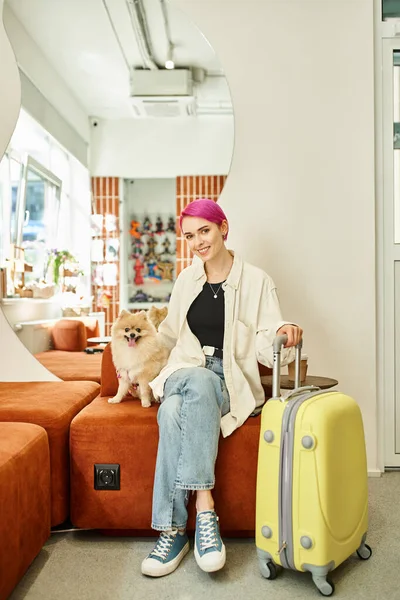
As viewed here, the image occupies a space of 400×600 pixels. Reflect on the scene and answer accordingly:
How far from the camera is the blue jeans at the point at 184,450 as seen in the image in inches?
73.7

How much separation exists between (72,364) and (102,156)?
1022mm

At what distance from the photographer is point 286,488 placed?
5.50 ft

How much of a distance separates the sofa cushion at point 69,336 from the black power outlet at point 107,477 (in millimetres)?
940

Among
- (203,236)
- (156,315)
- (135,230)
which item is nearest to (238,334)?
(203,236)

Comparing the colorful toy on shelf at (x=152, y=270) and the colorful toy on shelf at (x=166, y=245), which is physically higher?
the colorful toy on shelf at (x=166, y=245)

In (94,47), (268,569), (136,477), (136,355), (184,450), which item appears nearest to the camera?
(268,569)

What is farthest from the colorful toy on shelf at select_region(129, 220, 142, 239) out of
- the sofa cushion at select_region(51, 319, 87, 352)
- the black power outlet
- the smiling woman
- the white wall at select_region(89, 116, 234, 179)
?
the black power outlet

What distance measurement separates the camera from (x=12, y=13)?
2.90 metres

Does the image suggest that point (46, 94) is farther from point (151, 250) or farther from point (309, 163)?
point (309, 163)

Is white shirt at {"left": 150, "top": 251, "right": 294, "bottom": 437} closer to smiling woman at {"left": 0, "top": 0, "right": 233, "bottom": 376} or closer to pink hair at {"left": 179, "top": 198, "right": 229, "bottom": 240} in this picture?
pink hair at {"left": 179, "top": 198, "right": 229, "bottom": 240}

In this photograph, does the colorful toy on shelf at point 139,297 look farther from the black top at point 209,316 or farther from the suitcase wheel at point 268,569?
the suitcase wheel at point 268,569

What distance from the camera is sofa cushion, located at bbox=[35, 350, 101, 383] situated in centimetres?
281

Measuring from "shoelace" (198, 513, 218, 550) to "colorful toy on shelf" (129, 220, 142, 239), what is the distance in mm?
1406

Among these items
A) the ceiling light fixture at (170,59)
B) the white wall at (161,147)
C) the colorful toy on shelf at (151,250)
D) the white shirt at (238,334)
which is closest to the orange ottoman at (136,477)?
the white shirt at (238,334)
